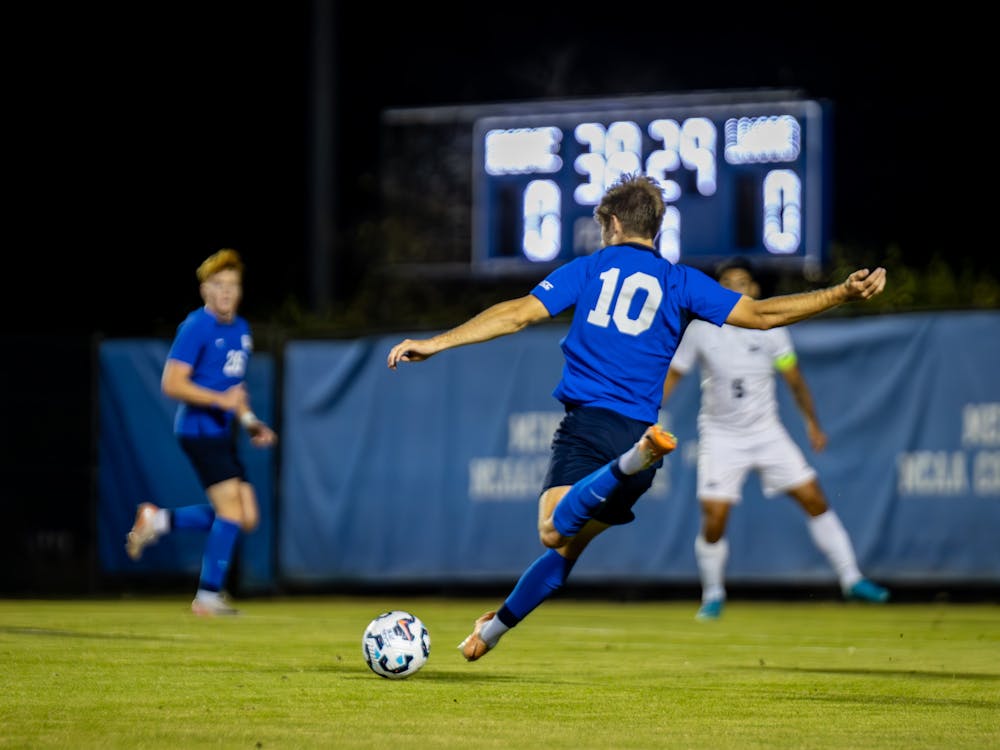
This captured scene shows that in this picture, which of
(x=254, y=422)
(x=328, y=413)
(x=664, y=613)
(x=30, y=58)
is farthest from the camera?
(x=30, y=58)

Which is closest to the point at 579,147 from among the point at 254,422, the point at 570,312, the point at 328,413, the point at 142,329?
the point at 570,312

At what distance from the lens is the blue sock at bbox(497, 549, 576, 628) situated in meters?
8.31

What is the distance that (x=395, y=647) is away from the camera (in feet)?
26.6

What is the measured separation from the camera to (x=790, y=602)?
1520cm

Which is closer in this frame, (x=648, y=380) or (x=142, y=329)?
(x=648, y=380)

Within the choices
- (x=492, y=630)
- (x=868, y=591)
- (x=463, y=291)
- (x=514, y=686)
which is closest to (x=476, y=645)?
(x=492, y=630)

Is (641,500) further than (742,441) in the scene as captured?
Yes

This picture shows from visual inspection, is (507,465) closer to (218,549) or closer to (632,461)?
(218,549)

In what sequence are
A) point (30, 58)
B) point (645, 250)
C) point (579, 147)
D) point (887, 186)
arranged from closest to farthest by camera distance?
point (645, 250) < point (579, 147) < point (887, 186) < point (30, 58)

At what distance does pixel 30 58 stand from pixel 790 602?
55.8 ft

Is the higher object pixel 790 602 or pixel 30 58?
pixel 30 58

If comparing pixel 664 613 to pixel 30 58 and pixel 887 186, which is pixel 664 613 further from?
pixel 30 58

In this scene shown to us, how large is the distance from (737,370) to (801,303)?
16.0ft

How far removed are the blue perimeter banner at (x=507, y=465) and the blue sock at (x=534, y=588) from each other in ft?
21.8
